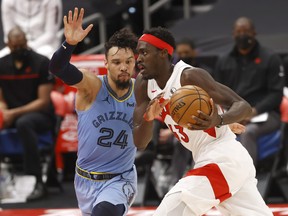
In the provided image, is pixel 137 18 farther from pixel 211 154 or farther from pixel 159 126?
→ pixel 211 154

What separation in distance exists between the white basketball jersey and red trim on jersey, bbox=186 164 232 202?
0.48 ft

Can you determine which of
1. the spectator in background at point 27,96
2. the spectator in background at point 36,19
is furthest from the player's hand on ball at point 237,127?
the spectator in background at point 36,19

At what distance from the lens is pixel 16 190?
908 centimetres

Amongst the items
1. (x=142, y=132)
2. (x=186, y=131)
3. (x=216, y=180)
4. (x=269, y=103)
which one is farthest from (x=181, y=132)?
(x=269, y=103)

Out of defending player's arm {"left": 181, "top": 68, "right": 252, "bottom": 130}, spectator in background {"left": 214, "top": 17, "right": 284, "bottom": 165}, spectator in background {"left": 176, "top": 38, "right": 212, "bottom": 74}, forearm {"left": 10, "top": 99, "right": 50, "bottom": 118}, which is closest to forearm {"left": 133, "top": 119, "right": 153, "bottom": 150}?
A: defending player's arm {"left": 181, "top": 68, "right": 252, "bottom": 130}

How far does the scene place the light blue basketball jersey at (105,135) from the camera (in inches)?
246

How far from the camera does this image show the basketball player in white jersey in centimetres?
558

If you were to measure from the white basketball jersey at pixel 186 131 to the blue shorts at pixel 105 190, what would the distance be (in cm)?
62

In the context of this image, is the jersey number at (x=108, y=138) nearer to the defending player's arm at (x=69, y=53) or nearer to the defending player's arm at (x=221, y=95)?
the defending player's arm at (x=69, y=53)

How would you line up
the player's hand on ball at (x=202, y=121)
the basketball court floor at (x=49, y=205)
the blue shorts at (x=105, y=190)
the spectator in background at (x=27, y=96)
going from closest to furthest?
the player's hand on ball at (x=202, y=121) → the blue shorts at (x=105, y=190) → the basketball court floor at (x=49, y=205) → the spectator in background at (x=27, y=96)

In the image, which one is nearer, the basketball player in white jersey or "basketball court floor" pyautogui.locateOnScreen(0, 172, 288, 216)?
the basketball player in white jersey

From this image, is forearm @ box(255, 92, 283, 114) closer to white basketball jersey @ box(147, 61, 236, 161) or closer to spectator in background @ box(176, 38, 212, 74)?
spectator in background @ box(176, 38, 212, 74)

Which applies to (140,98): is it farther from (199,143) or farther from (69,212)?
(69,212)

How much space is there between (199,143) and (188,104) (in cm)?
64
